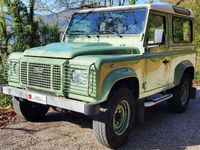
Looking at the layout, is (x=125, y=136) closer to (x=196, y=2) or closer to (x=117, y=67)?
(x=117, y=67)

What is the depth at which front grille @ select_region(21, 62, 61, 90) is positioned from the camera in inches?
188

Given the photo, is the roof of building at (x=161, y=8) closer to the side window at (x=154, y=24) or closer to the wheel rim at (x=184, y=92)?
the side window at (x=154, y=24)

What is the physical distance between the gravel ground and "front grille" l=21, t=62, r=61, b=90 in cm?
92

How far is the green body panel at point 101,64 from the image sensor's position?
4504 millimetres

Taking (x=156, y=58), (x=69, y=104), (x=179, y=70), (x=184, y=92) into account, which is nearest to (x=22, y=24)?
(x=184, y=92)

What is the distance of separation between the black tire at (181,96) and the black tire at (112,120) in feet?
7.14

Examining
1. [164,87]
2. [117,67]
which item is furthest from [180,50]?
[117,67]

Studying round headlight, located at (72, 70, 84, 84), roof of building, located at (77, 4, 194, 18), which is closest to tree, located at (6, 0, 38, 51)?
roof of building, located at (77, 4, 194, 18)

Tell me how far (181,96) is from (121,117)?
2.67m

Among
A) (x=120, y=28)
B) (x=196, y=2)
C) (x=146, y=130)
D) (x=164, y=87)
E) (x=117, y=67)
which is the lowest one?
(x=146, y=130)

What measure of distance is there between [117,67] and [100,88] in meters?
0.50

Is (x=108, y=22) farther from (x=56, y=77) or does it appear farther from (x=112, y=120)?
(x=112, y=120)

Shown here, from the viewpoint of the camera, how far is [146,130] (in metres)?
5.92

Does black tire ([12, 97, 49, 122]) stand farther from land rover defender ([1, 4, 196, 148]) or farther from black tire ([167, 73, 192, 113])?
black tire ([167, 73, 192, 113])
